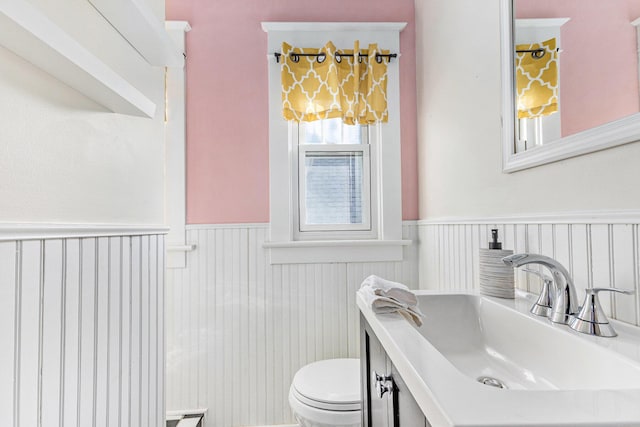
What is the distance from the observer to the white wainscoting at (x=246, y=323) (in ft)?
5.55

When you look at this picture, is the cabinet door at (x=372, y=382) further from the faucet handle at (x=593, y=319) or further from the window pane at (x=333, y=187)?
the window pane at (x=333, y=187)

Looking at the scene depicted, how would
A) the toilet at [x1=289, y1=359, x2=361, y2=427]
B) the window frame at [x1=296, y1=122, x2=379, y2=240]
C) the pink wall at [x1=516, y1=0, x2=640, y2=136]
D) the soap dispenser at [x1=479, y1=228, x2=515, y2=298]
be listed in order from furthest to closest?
the window frame at [x1=296, y1=122, x2=379, y2=240] < the toilet at [x1=289, y1=359, x2=361, y2=427] < the soap dispenser at [x1=479, y1=228, x2=515, y2=298] < the pink wall at [x1=516, y1=0, x2=640, y2=136]

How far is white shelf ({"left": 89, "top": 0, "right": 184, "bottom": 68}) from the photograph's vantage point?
2.47ft

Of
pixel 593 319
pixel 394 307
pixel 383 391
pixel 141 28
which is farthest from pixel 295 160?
pixel 593 319

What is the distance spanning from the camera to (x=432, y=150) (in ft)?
5.41

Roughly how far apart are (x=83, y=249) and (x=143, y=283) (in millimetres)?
303

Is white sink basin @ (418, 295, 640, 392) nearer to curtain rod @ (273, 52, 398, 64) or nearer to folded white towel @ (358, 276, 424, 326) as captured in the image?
folded white towel @ (358, 276, 424, 326)

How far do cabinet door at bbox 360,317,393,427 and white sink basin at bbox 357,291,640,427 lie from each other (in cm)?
10

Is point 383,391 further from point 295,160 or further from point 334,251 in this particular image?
point 295,160

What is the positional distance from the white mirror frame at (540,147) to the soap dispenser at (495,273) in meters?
0.24

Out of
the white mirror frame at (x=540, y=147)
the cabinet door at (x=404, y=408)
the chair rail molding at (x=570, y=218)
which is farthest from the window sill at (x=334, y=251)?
the cabinet door at (x=404, y=408)

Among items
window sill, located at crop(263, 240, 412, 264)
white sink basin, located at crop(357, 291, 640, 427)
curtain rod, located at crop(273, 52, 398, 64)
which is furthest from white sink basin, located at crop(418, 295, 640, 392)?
curtain rod, located at crop(273, 52, 398, 64)

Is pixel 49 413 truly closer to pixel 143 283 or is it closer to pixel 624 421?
pixel 143 283

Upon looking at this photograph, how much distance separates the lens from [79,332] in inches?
26.7
